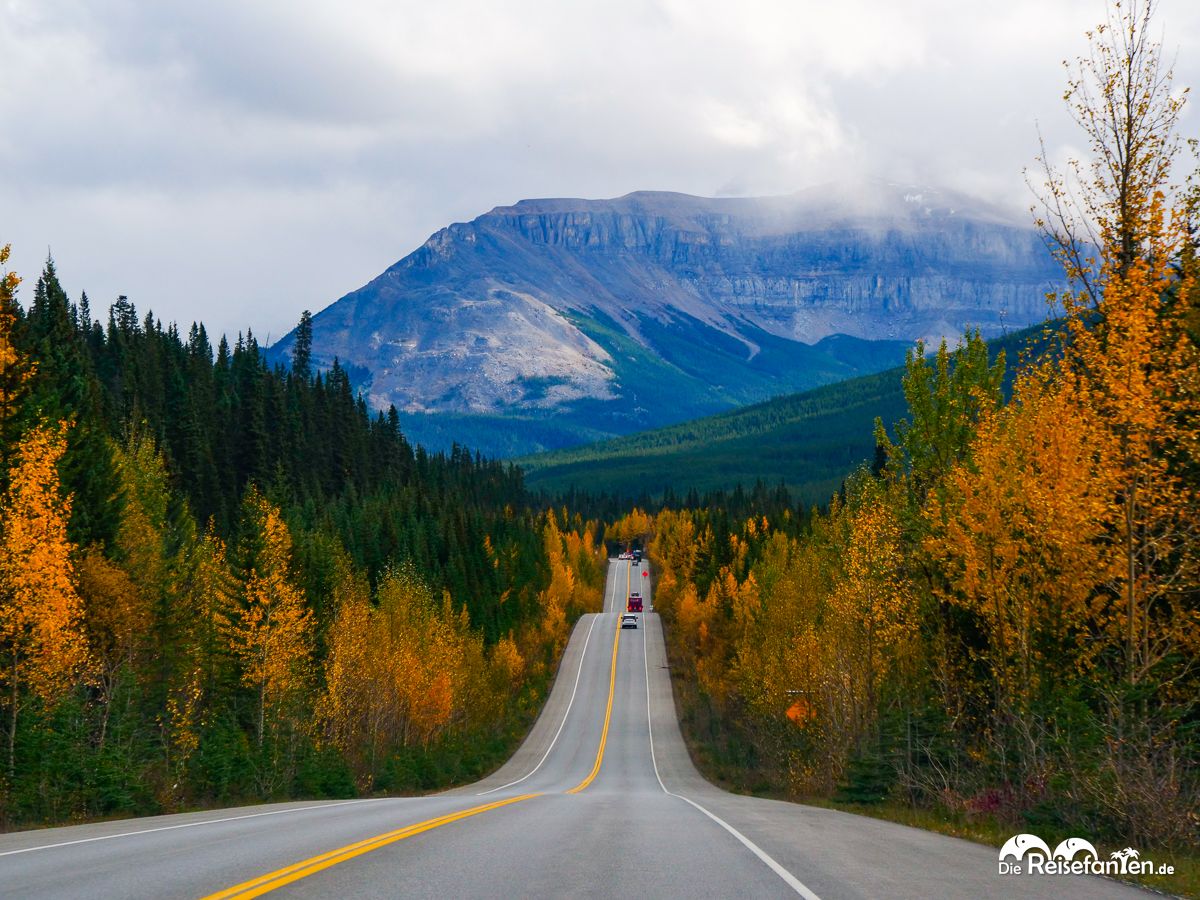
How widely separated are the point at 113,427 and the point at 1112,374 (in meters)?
66.5

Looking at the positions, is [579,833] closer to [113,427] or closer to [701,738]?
[701,738]

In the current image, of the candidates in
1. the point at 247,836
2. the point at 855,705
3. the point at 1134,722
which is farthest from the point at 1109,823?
the point at 855,705

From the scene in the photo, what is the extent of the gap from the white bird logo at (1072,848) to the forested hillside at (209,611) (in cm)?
1970

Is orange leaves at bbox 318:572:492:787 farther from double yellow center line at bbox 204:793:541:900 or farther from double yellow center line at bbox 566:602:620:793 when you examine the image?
double yellow center line at bbox 204:793:541:900

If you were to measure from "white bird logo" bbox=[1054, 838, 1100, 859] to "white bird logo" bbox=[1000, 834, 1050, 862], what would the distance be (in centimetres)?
16

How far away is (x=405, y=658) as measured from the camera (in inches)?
1989

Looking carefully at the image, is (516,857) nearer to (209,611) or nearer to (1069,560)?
(1069,560)

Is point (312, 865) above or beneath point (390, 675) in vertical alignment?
above

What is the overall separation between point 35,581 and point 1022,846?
2557cm

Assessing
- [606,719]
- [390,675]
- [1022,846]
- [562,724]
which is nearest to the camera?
[1022,846]

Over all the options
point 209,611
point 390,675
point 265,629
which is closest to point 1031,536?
point 265,629

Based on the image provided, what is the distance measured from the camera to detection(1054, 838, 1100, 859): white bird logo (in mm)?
13977

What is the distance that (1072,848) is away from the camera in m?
14.3

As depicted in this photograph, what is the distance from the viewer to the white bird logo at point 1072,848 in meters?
14.0
